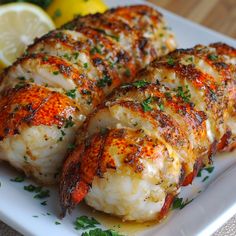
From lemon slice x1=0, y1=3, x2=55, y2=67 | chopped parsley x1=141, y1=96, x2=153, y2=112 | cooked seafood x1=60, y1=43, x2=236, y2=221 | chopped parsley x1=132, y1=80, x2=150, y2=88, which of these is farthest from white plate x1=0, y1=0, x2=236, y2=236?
lemon slice x1=0, y1=3, x2=55, y2=67

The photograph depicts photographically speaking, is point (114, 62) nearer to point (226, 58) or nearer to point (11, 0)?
point (226, 58)

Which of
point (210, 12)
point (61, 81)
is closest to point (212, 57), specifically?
point (61, 81)

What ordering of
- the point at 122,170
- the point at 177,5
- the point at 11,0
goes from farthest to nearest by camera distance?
the point at 177,5, the point at 11,0, the point at 122,170

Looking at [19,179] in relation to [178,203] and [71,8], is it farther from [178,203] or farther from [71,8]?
[71,8]

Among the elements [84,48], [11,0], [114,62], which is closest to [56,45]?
[84,48]

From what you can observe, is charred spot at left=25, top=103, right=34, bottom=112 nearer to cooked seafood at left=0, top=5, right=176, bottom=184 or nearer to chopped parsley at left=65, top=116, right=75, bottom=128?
cooked seafood at left=0, top=5, right=176, bottom=184

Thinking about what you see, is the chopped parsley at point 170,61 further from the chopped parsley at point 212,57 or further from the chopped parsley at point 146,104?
the chopped parsley at point 146,104
